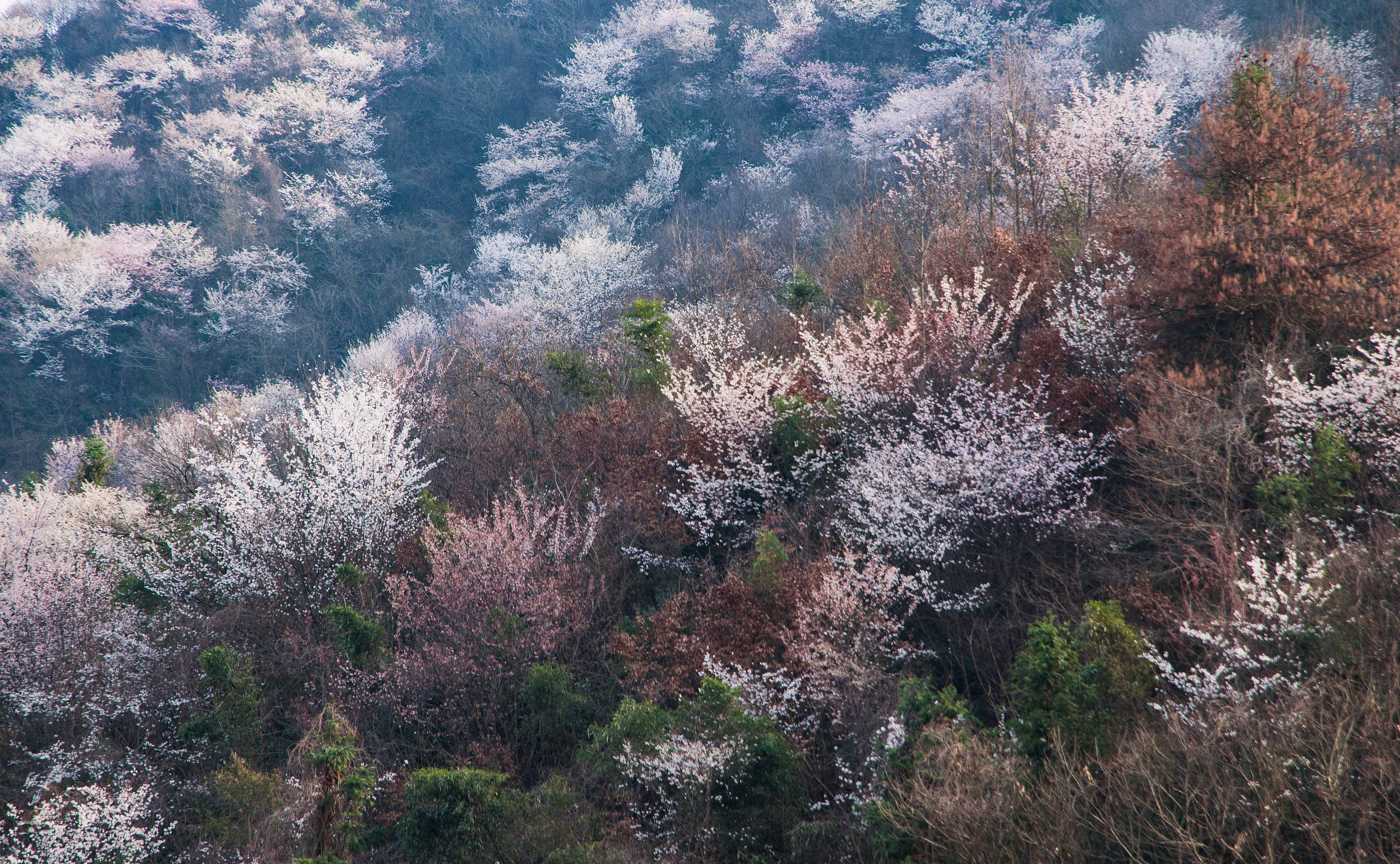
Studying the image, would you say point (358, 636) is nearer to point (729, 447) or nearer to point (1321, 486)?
point (729, 447)

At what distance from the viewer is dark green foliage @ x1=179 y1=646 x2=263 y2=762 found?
1132 centimetres

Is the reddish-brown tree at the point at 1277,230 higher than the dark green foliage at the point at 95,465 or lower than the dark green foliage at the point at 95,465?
higher

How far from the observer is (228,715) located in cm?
1145

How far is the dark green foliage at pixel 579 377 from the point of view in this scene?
1727cm

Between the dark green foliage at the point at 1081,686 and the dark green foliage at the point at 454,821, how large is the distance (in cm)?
512

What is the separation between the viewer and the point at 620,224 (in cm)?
3662

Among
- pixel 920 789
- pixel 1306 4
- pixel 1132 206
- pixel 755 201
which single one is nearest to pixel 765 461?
pixel 920 789

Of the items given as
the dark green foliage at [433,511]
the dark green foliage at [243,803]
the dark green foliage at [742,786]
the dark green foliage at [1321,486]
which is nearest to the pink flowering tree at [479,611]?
the dark green foliage at [433,511]

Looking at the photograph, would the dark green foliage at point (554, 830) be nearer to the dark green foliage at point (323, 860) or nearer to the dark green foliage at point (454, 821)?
the dark green foliage at point (454, 821)

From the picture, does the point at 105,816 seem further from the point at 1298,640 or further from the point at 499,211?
the point at 499,211

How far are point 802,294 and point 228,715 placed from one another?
11953 millimetres

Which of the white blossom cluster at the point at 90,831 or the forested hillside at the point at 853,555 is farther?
the white blossom cluster at the point at 90,831

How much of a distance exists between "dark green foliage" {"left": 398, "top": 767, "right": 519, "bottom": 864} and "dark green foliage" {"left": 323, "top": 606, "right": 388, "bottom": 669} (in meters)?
3.75

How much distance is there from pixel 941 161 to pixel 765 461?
11.6 meters
